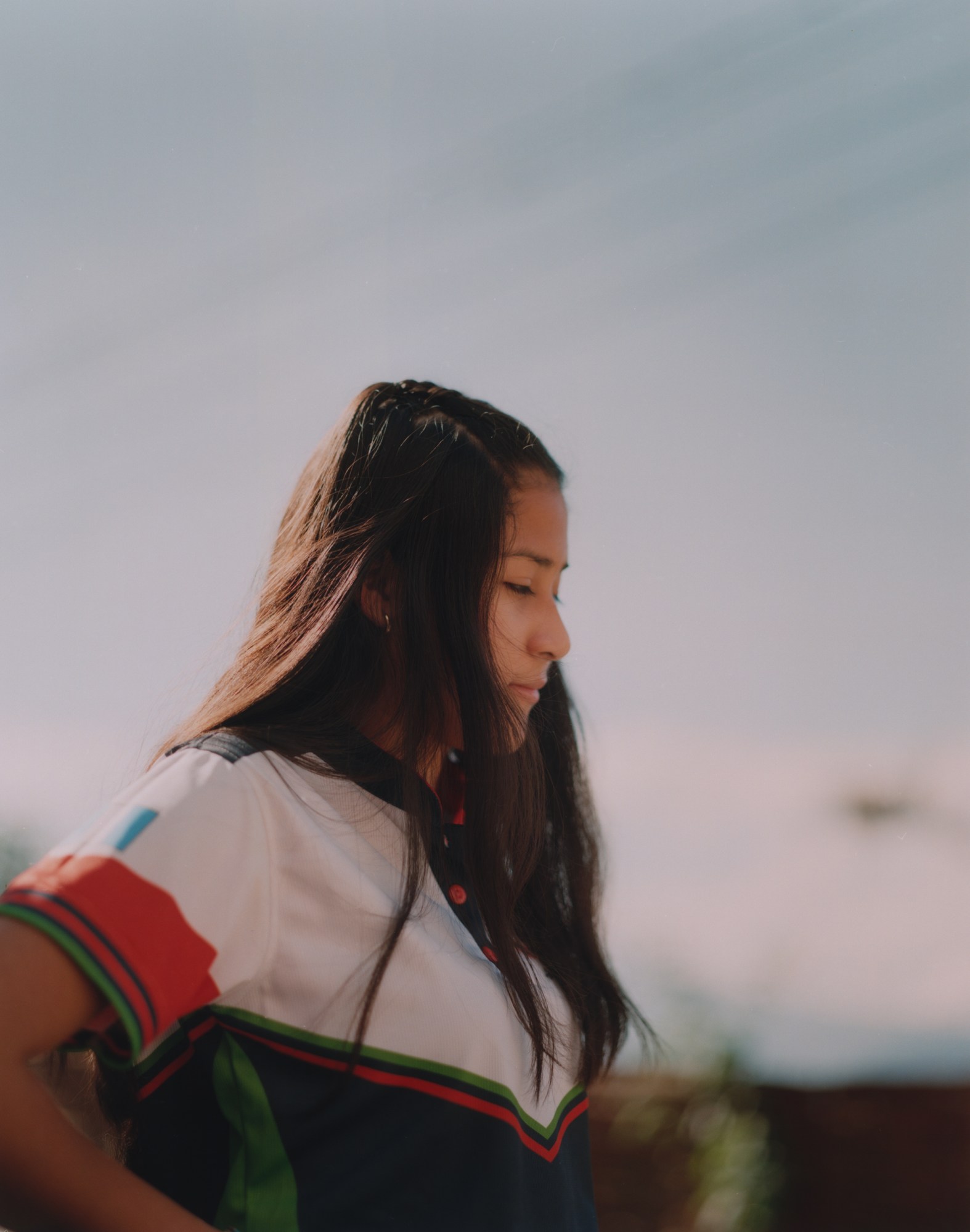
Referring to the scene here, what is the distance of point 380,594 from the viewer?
4.32 feet

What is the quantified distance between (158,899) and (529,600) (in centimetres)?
68

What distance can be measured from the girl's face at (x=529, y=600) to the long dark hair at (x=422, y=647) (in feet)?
0.08

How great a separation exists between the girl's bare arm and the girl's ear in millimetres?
602

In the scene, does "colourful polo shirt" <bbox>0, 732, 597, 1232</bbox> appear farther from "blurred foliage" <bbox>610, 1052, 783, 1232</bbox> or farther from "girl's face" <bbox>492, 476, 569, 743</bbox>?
"blurred foliage" <bbox>610, 1052, 783, 1232</bbox>

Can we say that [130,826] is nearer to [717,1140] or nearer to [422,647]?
[422,647]

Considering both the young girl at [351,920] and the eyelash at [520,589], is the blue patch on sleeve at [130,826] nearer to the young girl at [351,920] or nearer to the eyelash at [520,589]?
the young girl at [351,920]

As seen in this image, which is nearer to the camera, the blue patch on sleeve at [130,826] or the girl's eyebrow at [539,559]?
the blue patch on sleeve at [130,826]

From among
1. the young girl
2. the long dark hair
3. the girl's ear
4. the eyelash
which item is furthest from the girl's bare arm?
the eyelash

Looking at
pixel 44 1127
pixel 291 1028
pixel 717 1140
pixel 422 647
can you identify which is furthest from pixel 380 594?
pixel 717 1140

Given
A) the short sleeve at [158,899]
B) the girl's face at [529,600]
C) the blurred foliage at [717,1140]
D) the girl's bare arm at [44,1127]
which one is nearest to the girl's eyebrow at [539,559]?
the girl's face at [529,600]

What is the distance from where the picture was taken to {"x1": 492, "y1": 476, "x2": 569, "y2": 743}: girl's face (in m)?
1.34

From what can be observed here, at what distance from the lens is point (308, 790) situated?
3.48 ft

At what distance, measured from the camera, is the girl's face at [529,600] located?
4.39 feet

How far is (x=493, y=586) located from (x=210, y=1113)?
0.69 metres
